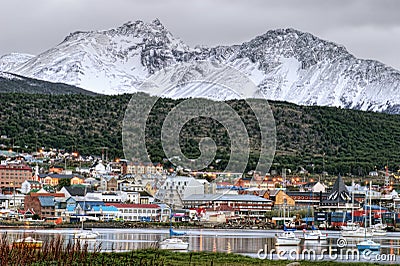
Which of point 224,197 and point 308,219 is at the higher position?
point 224,197

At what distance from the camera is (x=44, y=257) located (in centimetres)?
3688

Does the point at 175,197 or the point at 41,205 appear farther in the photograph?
the point at 41,205

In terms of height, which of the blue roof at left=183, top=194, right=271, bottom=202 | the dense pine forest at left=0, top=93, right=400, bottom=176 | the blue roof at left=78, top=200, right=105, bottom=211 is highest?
the dense pine forest at left=0, top=93, right=400, bottom=176

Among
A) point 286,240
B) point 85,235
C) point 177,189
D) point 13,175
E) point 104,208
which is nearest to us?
point 286,240

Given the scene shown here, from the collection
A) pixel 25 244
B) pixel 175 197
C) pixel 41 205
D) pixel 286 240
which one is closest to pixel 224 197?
pixel 175 197

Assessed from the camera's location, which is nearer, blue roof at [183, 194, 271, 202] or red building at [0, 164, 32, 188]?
blue roof at [183, 194, 271, 202]

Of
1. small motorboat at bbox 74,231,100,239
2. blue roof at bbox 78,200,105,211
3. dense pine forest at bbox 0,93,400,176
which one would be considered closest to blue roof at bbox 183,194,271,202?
blue roof at bbox 78,200,105,211

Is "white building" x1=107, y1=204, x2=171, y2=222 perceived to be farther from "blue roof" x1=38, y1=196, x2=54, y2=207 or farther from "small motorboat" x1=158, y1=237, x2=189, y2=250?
"small motorboat" x1=158, y1=237, x2=189, y2=250

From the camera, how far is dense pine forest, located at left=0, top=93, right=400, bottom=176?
153 m

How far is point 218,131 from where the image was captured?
163625 mm

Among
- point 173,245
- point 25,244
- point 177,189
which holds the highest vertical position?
point 177,189

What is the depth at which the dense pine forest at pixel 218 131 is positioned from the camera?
15288 cm

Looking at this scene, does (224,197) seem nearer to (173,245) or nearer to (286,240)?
(286,240)

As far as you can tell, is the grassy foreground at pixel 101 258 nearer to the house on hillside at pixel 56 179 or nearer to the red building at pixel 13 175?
the house on hillside at pixel 56 179
